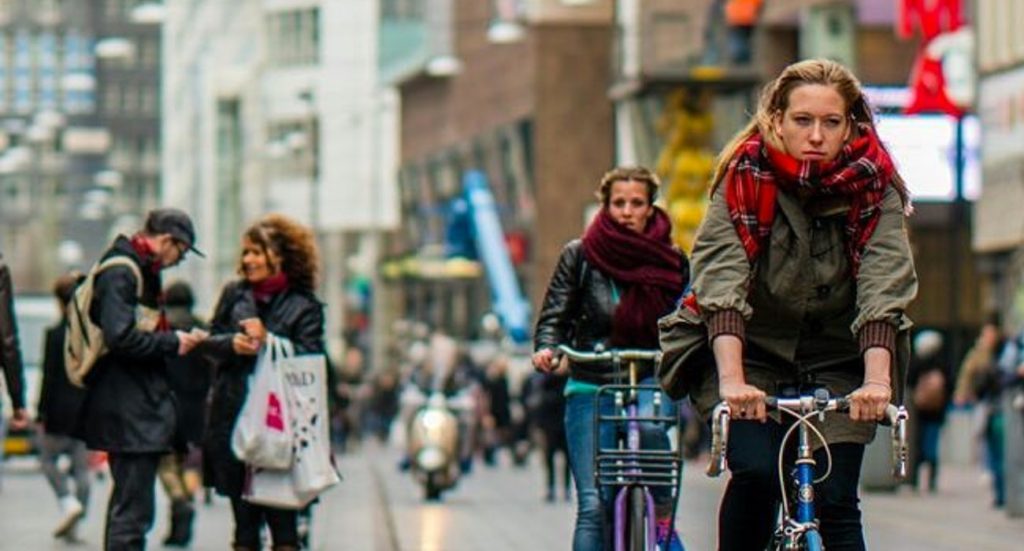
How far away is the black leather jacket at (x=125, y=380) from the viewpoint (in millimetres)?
13648

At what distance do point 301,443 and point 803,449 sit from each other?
20.4 feet

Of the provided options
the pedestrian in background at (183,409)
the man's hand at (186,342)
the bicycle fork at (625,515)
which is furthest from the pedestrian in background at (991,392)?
the bicycle fork at (625,515)

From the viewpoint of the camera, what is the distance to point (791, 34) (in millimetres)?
53188

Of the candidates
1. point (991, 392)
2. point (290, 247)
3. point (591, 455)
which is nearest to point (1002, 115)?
point (991, 392)

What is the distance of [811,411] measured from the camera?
834cm

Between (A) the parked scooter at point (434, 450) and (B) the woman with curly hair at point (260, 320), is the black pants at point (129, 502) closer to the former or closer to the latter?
(B) the woman with curly hair at point (260, 320)

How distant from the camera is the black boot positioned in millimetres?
19516

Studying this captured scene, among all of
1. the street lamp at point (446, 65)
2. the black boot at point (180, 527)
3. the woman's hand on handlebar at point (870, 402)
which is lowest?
the black boot at point (180, 527)

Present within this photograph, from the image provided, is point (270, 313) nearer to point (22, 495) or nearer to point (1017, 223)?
point (22, 495)

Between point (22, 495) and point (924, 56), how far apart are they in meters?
20.4

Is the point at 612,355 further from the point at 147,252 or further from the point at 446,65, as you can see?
the point at 446,65

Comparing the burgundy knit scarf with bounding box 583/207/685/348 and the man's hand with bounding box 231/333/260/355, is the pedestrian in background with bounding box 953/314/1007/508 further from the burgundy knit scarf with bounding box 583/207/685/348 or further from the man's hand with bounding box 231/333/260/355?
the burgundy knit scarf with bounding box 583/207/685/348

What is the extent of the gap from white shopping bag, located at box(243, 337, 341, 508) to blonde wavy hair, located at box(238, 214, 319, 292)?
35 cm

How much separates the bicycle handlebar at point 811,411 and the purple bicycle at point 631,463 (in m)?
3.01
